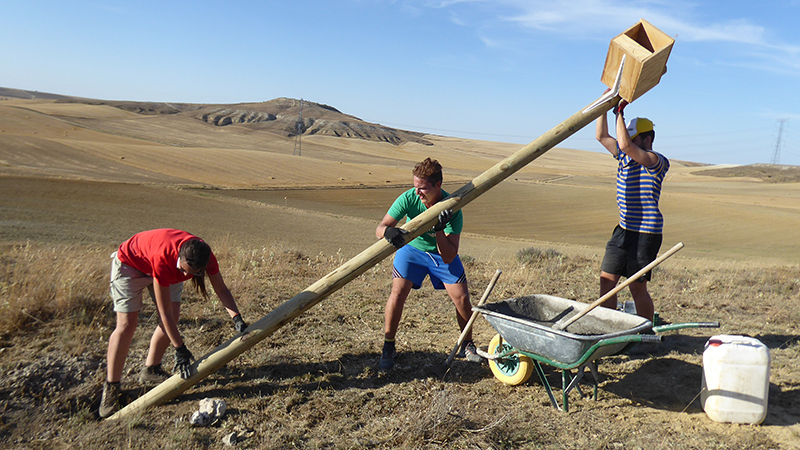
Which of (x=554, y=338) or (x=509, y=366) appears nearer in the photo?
(x=554, y=338)

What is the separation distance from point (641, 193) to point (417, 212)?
195 centimetres

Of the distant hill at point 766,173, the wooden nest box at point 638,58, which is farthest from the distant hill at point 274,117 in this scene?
the wooden nest box at point 638,58

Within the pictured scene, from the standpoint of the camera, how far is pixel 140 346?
4.46 m

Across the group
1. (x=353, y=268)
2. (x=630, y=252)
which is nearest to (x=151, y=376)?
(x=353, y=268)

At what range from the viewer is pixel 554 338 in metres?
3.38

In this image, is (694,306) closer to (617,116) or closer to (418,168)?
(617,116)

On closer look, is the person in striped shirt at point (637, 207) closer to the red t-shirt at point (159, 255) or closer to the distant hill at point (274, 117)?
the red t-shirt at point (159, 255)

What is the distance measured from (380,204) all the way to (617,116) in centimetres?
2929

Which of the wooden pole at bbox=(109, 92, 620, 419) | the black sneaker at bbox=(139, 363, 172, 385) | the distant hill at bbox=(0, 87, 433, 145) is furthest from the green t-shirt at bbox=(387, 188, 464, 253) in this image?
the distant hill at bbox=(0, 87, 433, 145)

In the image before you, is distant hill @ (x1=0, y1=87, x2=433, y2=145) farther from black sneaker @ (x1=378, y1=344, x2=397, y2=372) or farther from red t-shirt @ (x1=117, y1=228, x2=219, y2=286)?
red t-shirt @ (x1=117, y1=228, x2=219, y2=286)

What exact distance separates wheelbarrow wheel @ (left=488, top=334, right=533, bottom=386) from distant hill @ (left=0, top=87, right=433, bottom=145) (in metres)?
113

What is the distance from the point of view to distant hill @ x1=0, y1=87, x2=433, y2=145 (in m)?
121

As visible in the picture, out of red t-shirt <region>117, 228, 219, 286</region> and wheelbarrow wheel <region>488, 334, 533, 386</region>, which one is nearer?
red t-shirt <region>117, 228, 219, 286</region>

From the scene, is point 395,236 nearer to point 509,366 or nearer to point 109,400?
point 509,366
